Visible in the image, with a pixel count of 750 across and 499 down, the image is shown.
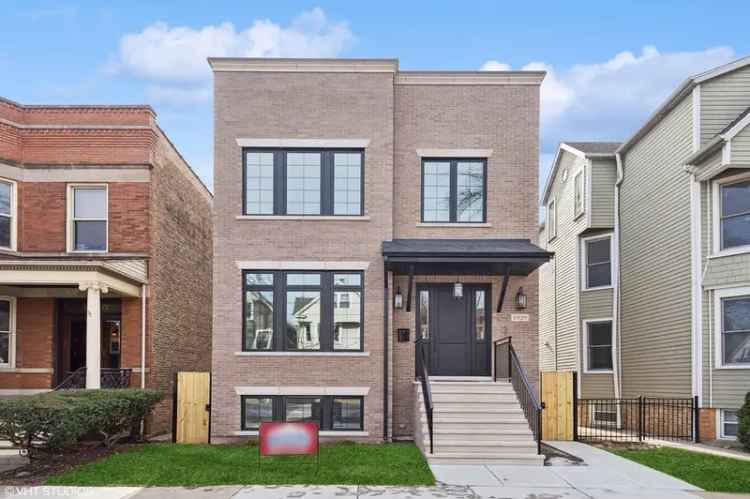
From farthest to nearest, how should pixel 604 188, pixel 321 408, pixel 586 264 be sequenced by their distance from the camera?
pixel 586 264 < pixel 604 188 < pixel 321 408

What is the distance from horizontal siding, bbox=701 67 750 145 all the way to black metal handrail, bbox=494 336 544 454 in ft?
22.0

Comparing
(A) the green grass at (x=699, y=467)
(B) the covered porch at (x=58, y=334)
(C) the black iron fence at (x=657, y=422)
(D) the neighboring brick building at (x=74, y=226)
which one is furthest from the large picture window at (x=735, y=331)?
(B) the covered porch at (x=58, y=334)

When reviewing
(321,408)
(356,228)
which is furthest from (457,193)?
(321,408)

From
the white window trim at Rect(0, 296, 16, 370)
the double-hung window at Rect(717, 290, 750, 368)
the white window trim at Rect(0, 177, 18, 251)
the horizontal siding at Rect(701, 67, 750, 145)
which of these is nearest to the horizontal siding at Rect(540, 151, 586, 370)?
the horizontal siding at Rect(701, 67, 750, 145)

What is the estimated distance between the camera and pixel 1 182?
17562 millimetres

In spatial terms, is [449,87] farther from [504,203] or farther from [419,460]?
[419,460]

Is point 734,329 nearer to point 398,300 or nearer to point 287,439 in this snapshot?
point 398,300

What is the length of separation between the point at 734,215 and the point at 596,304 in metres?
6.65

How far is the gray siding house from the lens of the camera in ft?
54.0

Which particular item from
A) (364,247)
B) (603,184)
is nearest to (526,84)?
(364,247)

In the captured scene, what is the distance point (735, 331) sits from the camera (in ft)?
54.3

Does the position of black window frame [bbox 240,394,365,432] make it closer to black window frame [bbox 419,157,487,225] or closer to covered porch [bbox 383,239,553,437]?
covered porch [bbox 383,239,553,437]

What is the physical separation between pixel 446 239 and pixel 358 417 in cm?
438

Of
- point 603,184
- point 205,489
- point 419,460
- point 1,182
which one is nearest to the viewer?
point 205,489
